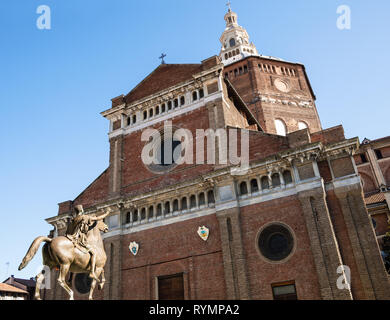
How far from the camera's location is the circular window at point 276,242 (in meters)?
16.0

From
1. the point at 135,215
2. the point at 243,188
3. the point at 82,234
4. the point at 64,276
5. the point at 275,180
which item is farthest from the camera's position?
the point at 135,215

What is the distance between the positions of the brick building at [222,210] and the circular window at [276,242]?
5 cm

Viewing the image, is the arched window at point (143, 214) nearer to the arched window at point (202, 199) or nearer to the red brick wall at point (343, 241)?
the arched window at point (202, 199)

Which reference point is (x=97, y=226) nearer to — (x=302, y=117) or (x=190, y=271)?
(x=190, y=271)

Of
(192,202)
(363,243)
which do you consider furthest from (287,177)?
(192,202)

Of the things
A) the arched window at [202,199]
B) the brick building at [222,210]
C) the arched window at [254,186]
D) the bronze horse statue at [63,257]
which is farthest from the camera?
the arched window at [202,199]

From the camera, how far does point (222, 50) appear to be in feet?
143

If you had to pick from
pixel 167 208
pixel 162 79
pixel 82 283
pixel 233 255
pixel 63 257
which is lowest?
pixel 63 257

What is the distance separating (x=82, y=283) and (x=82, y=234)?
11.6m

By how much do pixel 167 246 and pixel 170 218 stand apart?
152cm

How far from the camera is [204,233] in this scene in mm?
17828

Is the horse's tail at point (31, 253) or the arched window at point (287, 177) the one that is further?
the arched window at point (287, 177)

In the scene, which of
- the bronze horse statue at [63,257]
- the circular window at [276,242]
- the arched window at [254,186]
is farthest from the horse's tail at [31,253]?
the arched window at [254,186]

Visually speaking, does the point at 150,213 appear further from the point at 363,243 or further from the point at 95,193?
the point at 363,243
